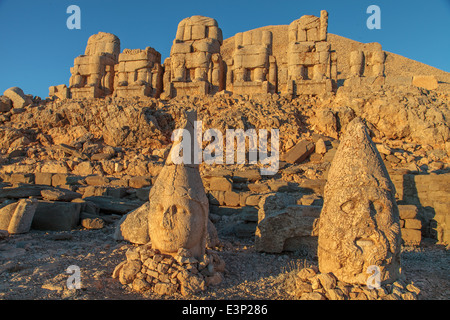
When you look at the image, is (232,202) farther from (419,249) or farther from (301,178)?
(419,249)

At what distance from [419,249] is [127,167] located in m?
7.57

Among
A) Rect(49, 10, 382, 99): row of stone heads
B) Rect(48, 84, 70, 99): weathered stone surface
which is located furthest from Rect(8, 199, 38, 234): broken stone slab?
Rect(48, 84, 70, 99): weathered stone surface

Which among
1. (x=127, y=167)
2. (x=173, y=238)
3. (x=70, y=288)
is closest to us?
(x=70, y=288)

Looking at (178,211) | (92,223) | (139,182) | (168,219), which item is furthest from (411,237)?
(139,182)

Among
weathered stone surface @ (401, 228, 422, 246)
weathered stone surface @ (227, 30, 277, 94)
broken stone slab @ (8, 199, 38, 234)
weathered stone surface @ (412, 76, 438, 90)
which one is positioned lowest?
weathered stone surface @ (401, 228, 422, 246)

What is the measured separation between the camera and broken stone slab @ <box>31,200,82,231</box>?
5891 millimetres

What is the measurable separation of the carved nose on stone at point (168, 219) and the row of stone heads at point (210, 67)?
1000 cm

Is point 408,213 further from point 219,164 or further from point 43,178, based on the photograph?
point 43,178

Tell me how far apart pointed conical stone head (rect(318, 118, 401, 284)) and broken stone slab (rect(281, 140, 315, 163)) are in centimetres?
631

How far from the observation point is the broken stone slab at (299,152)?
9.42 m

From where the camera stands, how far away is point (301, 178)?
8430mm

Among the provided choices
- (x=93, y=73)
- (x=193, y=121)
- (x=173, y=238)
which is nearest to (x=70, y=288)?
(x=173, y=238)

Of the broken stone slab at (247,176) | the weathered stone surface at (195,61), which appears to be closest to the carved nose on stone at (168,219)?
the broken stone slab at (247,176)

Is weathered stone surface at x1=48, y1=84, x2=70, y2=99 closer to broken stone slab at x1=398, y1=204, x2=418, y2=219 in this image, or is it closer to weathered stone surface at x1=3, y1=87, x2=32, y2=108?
weathered stone surface at x1=3, y1=87, x2=32, y2=108
